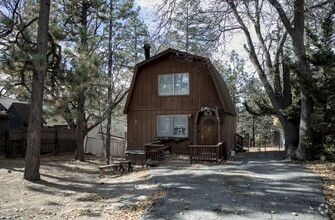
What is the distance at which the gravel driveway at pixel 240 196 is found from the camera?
5539 millimetres

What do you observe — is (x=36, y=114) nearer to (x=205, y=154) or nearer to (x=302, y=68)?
(x=205, y=154)

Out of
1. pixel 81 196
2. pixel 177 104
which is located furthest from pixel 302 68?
pixel 81 196

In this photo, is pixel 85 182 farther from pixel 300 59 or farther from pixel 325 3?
pixel 325 3

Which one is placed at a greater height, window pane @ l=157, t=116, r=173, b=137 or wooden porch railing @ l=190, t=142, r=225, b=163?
window pane @ l=157, t=116, r=173, b=137

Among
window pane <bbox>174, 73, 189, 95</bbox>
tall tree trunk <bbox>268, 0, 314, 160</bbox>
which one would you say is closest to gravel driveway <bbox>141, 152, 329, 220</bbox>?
tall tree trunk <bbox>268, 0, 314, 160</bbox>

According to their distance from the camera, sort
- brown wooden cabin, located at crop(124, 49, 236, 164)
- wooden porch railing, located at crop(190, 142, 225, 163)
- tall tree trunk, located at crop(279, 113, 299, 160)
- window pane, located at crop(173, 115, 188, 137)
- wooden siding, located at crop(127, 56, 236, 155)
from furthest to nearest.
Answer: window pane, located at crop(173, 115, 188, 137)
wooden siding, located at crop(127, 56, 236, 155)
brown wooden cabin, located at crop(124, 49, 236, 164)
tall tree trunk, located at crop(279, 113, 299, 160)
wooden porch railing, located at crop(190, 142, 225, 163)

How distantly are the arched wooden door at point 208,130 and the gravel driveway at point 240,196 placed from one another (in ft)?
17.4

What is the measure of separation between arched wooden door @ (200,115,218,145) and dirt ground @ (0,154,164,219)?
555 cm

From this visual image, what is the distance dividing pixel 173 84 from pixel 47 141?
357 inches

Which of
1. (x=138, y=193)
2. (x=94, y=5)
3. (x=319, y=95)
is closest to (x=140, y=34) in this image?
(x=94, y=5)

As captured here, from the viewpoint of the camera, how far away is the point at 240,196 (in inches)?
259

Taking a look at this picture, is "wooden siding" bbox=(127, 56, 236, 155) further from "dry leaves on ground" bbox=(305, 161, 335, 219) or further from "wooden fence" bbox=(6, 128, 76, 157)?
"wooden fence" bbox=(6, 128, 76, 157)

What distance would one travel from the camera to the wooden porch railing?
12.5m

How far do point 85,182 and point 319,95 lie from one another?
8739mm
